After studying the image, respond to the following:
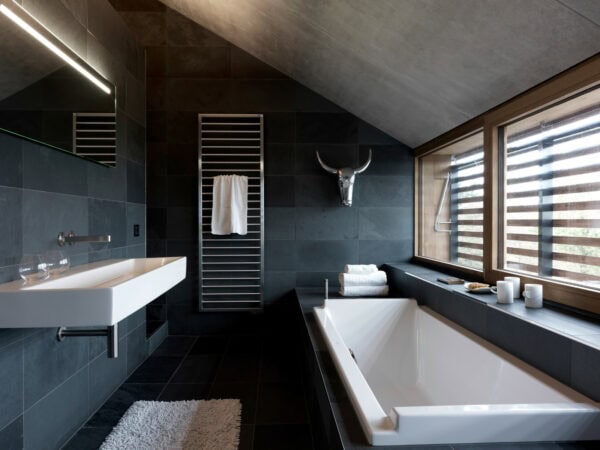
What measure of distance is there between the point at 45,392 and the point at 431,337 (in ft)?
7.09

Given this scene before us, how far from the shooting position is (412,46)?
7.20 ft

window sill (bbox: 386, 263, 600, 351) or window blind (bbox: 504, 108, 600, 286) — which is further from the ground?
window blind (bbox: 504, 108, 600, 286)

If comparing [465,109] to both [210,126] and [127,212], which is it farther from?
[127,212]

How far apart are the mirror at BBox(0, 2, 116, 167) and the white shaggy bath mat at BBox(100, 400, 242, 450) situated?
1540 mm

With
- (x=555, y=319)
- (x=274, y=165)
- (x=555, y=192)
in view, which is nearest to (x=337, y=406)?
(x=555, y=319)

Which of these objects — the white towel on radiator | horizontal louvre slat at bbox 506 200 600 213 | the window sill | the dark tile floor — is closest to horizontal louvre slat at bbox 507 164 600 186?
horizontal louvre slat at bbox 506 200 600 213

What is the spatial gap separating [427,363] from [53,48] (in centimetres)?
278

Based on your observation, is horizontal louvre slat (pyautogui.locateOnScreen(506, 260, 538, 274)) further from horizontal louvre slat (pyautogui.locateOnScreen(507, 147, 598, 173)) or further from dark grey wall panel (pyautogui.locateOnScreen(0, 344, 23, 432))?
dark grey wall panel (pyautogui.locateOnScreen(0, 344, 23, 432))

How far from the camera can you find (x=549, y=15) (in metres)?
1.49

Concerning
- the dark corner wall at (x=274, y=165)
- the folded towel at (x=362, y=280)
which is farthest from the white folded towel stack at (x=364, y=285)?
the dark corner wall at (x=274, y=165)

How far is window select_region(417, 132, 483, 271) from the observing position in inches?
109

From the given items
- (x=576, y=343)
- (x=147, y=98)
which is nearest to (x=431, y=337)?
(x=576, y=343)

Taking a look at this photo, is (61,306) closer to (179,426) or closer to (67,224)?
(67,224)

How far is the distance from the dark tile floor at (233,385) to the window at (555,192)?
5.19 feet
